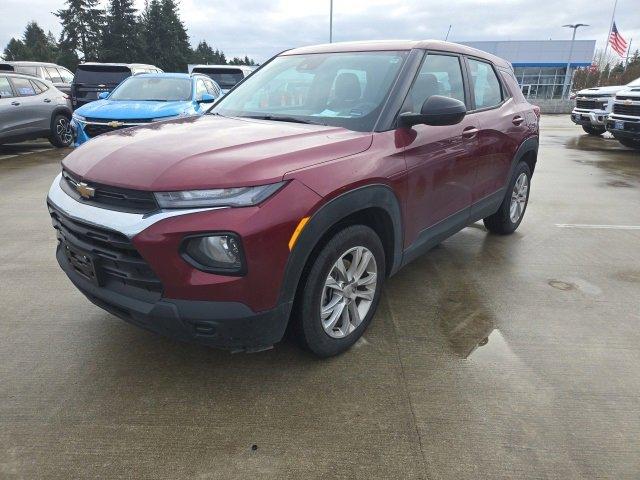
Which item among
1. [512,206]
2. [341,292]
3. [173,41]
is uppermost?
[173,41]

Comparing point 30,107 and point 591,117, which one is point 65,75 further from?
point 591,117

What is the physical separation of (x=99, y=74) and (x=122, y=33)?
5231cm

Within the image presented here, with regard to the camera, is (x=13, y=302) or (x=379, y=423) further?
(x=13, y=302)

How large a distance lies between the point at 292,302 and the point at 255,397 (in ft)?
1.84

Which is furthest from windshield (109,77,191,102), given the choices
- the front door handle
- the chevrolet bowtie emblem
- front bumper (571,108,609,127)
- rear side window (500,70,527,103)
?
front bumper (571,108,609,127)

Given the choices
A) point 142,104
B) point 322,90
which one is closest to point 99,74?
point 142,104

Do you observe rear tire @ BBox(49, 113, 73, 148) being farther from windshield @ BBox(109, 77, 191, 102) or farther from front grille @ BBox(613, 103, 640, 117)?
front grille @ BBox(613, 103, 640, 117)

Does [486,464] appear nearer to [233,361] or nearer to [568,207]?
[233,361]

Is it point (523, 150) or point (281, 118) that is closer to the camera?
point (281, 118)

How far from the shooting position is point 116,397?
7.88 ft

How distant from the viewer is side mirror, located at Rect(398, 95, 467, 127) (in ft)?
8.86

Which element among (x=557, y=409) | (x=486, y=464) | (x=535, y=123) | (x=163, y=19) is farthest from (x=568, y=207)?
(x=163, y=19)

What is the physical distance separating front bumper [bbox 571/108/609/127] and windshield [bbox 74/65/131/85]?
13168 millimetres

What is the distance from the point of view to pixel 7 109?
359 inches
